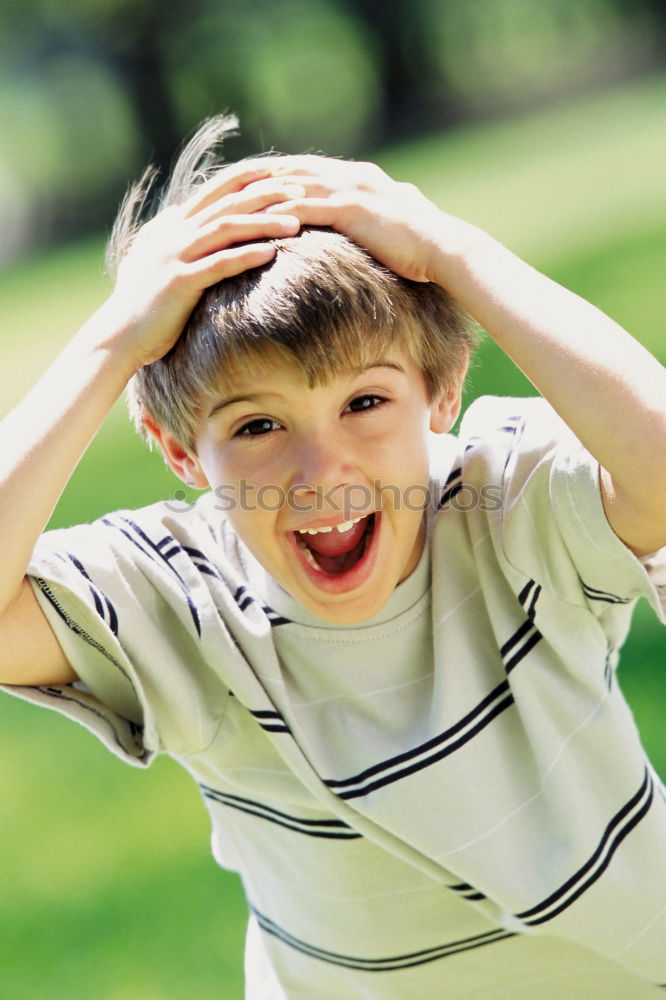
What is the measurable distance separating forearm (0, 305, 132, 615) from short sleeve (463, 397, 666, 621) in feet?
1.68

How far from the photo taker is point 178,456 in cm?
199

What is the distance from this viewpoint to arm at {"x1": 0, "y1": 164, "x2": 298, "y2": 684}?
1711mm

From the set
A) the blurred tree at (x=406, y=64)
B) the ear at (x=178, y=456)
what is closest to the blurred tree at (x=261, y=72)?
the blurred tree at (x=406, y=64)

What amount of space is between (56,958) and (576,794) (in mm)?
1454

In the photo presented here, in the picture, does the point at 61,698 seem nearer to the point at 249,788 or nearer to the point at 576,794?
the point at 249,788

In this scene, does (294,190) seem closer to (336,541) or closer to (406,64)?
(336,541)

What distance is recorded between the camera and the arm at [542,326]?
1.64 meters

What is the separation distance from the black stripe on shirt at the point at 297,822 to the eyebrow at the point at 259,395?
1.82 feet

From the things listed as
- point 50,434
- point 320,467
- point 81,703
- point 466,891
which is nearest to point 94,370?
point 50,434

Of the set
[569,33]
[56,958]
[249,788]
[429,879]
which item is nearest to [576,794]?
[429,879]

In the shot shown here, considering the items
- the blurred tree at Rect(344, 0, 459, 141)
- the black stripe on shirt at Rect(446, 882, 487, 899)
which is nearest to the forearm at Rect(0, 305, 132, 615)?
the black stripe on shirt at Rect(446, 882, 487, 899)

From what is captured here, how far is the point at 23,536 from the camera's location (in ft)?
5.55

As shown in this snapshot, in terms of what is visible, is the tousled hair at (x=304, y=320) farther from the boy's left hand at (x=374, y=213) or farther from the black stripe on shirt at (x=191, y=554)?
Result: the black stripe on shirt at (x=191, y=554)

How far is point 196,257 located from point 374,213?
0.78 feet
